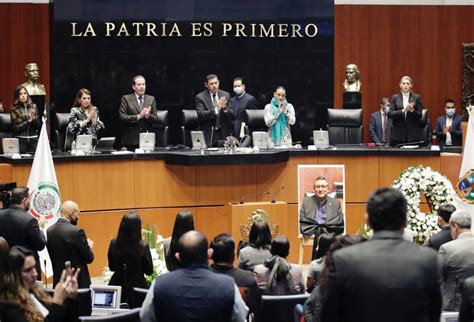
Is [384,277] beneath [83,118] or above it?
beneath

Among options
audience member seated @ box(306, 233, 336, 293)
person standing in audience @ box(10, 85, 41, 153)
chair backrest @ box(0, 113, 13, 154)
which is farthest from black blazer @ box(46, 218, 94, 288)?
chair backrest @ box(0, 113, 13, 154)

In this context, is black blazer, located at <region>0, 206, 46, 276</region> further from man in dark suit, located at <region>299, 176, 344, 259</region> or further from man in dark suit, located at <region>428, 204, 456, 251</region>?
man in dark suit, located at <region>299, 176, 344, 259</region>

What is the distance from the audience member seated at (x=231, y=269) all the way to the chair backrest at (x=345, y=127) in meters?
7.92

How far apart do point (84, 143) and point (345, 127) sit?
4073mm

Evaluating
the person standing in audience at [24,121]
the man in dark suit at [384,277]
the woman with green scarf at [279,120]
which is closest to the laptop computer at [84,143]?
the person standing in audience at [24,121]

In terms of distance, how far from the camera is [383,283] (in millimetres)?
4230

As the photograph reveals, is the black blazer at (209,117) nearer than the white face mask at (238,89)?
Yes

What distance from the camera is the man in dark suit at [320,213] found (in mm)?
11477

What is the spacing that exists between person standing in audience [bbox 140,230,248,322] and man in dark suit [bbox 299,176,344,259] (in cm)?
641

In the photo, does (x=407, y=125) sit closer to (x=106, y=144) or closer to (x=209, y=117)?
(x=209, y=117)

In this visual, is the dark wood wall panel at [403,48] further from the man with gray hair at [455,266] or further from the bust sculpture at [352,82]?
the man with gray hair at [455,266]

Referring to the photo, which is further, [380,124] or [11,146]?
[380,124]

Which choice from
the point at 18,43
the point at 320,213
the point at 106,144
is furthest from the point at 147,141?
the point at 18,43

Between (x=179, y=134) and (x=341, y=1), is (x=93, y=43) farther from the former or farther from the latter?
(x=341, y=1)
